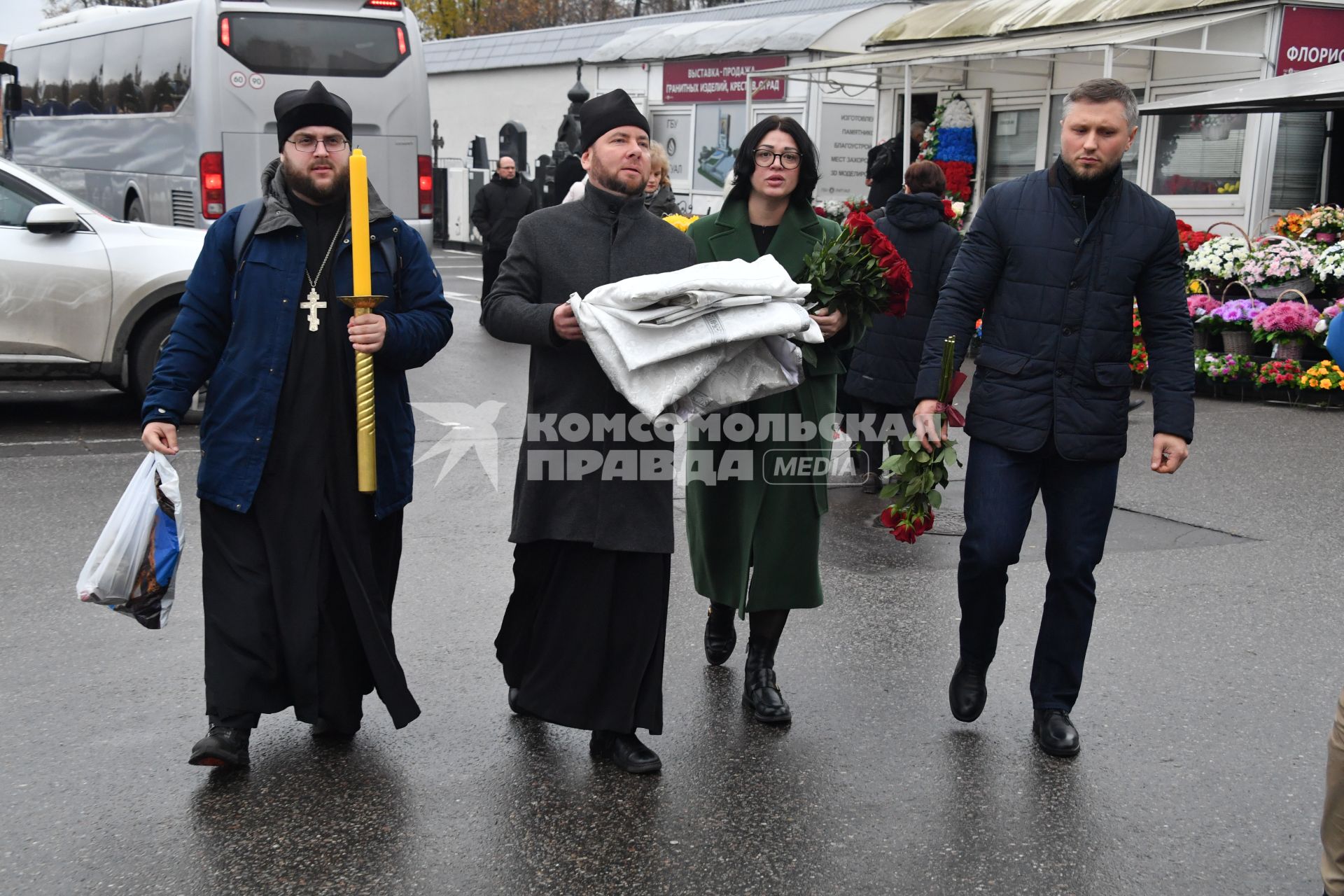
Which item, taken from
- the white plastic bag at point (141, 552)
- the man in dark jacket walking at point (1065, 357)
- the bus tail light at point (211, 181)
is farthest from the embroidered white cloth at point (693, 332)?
the bus tail light at point (211, 181)

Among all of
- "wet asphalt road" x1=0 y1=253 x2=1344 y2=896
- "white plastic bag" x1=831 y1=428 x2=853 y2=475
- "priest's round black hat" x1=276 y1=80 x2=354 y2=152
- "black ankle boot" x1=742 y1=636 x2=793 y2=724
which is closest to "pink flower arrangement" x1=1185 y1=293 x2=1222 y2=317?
"white plastic bag" x1=831 y1=428 x2=853 y2=475

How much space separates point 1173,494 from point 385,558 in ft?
17.5

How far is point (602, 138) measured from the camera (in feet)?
13.3

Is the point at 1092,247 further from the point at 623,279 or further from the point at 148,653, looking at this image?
the point at 148,653

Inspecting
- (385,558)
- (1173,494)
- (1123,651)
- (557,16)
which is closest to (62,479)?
(385,558)

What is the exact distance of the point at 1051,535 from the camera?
4293 millimetres

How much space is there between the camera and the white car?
8.93 meters

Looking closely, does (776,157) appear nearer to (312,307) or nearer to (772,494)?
(772,494)

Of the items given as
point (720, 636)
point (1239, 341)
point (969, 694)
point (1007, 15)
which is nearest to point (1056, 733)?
point (969, 694)

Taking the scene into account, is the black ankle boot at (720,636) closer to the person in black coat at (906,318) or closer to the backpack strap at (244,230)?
the backpack strap at (244,230)

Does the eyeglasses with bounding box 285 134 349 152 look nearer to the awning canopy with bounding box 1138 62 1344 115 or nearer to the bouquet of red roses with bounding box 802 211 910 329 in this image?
the bouquet of red roses with bounding box 802 211 910 329

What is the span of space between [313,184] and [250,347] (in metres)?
0.49

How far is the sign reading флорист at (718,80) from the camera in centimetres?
2206

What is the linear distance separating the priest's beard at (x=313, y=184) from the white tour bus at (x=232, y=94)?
11.0 metres
